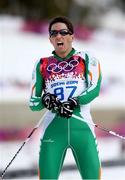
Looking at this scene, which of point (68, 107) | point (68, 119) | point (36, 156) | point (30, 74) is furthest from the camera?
point (30, 74)

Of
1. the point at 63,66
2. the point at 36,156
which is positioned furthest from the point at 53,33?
the point at 36,156

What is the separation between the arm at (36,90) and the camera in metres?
4.05

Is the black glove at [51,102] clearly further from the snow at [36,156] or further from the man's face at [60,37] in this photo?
the snow at [36,156]

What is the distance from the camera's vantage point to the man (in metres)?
3.98

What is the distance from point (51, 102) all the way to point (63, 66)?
0.27 m

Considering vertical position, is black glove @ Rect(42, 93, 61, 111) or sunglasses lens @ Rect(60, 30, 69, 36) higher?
sunglasses lens @ Rect(60, 30, 69, 36)

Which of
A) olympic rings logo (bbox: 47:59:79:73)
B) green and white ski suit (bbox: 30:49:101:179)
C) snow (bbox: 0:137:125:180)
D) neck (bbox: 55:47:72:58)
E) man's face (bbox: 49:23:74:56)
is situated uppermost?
man's face (bbox: 49:23:74:56)

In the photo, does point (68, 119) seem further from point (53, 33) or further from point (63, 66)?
point (53, 33)

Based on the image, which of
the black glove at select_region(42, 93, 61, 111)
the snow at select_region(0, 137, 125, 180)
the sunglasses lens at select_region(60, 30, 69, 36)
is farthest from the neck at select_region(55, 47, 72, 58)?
the snow at select_region(0, 137, 125, 180)

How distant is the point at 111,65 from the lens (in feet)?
37.8

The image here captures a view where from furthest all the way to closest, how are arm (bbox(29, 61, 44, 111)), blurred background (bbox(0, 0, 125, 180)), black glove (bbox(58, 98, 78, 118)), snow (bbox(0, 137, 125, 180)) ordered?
blurred background (bbox(0, 0, 125, 180)) → snow (bbox(0, 137, 125, 180)) → arm (bbox(29, 61, 44, 111)) → black glove (bbox(58, 98, 78, 118))

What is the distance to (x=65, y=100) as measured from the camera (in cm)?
400

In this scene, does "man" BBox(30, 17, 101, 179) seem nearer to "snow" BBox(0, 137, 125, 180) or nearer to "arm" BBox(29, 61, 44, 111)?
"arm" BBox(29, 61, 44, 111)

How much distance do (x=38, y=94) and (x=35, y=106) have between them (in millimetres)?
77
